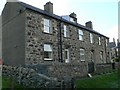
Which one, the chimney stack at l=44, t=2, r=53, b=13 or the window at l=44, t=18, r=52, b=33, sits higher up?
the chimney stack at l=44, t=2, r=53, b=13

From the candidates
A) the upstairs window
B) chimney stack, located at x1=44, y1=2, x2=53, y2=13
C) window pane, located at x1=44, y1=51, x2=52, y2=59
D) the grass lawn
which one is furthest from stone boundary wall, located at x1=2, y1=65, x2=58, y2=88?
chimney stack, located at x1=44, y1=2, x2=53, y2=13

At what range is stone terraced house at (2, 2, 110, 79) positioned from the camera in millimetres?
20688

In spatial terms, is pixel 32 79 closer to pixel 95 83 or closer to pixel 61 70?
pixel 61 70

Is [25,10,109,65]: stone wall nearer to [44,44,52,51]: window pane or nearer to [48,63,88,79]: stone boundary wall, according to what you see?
[44,44,52,51]: window pane

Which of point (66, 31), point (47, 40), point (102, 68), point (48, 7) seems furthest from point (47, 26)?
point (102, 68)

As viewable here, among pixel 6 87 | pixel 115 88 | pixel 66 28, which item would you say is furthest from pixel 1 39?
pixel 115 88

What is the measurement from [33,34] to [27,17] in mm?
1915

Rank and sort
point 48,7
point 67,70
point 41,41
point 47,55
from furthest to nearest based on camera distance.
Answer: point 48,7 → point 47,55 → point 41,41 → point 67,70

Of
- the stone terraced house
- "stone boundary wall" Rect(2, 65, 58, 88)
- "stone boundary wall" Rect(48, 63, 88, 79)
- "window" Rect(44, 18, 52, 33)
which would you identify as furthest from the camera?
"window" Rect(44, 18, 52, 33)

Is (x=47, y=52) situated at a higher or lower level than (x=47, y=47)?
lower

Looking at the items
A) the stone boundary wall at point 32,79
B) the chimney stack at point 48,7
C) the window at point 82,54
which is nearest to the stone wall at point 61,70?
the stone boundary wall at point 32,79

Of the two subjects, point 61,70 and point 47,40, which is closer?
point 61,70

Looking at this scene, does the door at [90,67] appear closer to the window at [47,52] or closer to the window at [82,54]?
the window at [47,52]

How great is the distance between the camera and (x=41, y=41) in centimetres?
2239
